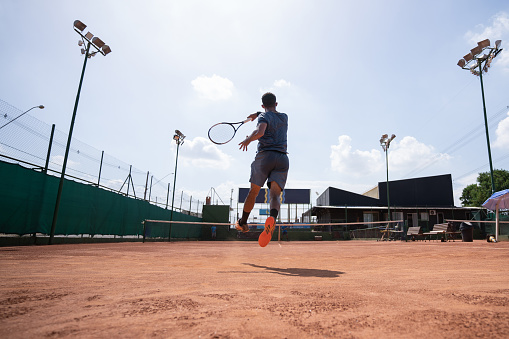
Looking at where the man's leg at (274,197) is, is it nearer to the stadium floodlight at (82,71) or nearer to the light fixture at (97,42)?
the stadium floodlight at (82,71)

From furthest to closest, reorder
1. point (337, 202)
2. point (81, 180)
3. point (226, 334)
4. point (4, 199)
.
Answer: point (337, 202), point (81, 180), point (4, 199), point (226, 334)

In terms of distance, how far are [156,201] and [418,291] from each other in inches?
749

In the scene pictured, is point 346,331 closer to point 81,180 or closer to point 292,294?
point 292,294

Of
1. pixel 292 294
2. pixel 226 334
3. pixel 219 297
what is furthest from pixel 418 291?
pixel 226 334

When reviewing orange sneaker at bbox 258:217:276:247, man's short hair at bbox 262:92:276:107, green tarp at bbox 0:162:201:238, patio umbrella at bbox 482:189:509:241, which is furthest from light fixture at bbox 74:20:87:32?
patio umbrella at bbox 482:189:509:241

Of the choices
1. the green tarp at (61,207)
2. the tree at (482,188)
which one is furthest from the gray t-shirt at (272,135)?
the tree at (482,188)

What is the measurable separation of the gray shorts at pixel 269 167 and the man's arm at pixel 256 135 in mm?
303

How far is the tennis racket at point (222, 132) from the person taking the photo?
5.62 m

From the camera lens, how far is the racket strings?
5.63 meters

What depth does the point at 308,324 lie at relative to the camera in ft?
3.47

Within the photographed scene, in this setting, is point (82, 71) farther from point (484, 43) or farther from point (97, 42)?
point (484, 43)

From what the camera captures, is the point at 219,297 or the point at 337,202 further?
the point at 337,202

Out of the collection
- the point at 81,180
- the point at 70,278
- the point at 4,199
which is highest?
the point at 81,180

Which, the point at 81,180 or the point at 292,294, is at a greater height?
the point at 81,180
